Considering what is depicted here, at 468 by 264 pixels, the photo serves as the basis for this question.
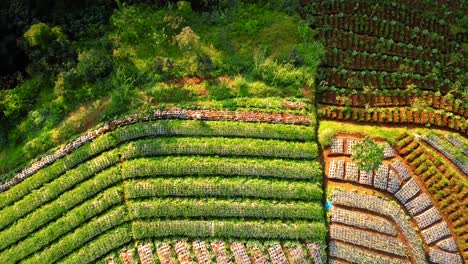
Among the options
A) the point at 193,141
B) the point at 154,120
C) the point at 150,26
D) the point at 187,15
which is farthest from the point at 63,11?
the point at 193,141

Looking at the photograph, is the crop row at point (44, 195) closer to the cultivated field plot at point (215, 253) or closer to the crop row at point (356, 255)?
the cultivated field plot at point (215, 253)

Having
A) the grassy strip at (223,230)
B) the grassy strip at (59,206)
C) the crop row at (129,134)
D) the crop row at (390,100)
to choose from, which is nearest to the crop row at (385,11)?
the crop row at (390,100)

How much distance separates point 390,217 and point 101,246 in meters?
15.7

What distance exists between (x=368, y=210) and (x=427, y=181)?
154 inches

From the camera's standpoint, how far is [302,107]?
96.1 ft

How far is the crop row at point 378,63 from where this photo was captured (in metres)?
31.2

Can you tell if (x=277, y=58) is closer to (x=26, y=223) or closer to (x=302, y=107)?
(x=302, y=107)

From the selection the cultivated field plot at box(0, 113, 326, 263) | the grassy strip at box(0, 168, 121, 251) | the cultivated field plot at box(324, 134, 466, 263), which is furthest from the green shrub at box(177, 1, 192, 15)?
the cultivated field plot at box(324, 134, 466, 263)

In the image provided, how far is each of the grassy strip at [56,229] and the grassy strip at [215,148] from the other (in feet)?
8.70

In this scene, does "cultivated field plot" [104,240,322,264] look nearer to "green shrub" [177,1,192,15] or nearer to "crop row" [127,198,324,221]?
"crop row" [127,198,324,221]

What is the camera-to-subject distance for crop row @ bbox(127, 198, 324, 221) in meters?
26.4

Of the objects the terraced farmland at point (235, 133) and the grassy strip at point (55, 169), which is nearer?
the terraced farmland at point (235, 133)

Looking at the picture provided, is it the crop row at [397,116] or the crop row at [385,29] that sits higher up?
the crop row at [385,29]

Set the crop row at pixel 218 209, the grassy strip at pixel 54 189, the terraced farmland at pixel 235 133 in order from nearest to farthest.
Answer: the terraced farmland at pixel 235 133 < the crop row at pixel 218 209 < the grassy strip at pixel 54 189
